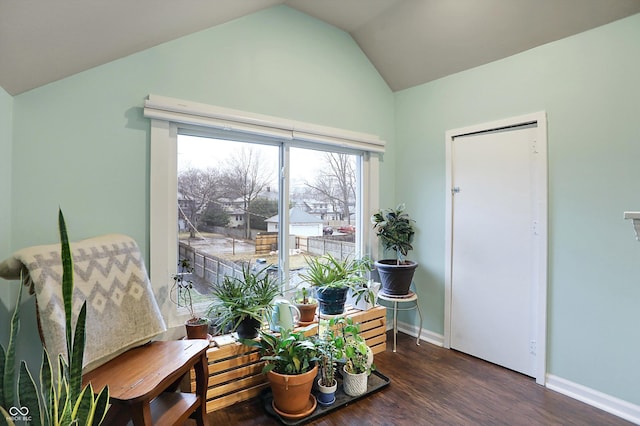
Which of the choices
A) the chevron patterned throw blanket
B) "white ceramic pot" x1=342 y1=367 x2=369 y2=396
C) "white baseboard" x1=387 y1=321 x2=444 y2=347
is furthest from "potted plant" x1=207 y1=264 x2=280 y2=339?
"white baseboard" x1=387 y1=321 x2=444 y2=347

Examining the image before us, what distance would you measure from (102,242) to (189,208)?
24.2 inches

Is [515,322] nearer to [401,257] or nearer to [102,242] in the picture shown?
[401,257]

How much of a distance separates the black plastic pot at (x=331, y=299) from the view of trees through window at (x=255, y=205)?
0.97ft

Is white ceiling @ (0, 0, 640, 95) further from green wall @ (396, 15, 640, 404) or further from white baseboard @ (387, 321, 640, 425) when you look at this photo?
white baseboard @ (387, 321, 640, 425)

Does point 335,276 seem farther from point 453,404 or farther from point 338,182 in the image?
point 453,404

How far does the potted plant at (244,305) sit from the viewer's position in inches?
74.2

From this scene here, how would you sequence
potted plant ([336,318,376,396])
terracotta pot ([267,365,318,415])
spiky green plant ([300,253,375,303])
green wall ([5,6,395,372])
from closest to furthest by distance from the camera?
green wall ([5,6,395,372]) < terracotta pot ([267,365,318,415]) < potted plant ([336,318,376,396]) < spiky green plant ([300,253,375,303])

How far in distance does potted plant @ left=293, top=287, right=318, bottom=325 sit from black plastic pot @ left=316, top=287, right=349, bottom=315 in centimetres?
5

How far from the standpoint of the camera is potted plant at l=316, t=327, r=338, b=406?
73.5 inches

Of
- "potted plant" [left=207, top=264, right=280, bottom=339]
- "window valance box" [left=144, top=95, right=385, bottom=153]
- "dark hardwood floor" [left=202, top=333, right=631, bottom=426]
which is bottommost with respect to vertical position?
"dark hardwood floor" [left=202, top=333, right=631, bottom=426]

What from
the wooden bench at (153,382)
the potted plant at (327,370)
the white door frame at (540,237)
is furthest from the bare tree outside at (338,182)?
the wooden bench at (153,382)

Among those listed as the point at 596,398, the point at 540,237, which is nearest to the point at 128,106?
the point at 540,237

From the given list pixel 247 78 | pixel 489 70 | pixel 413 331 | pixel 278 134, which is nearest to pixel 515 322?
pixel 413 331

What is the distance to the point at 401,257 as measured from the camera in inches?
115
